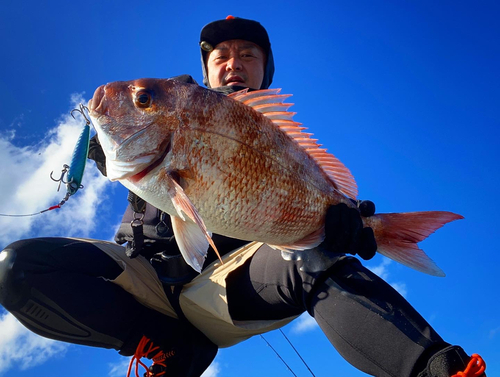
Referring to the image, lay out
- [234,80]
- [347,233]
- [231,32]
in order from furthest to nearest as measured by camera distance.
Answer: [231,32] → [234,80] → [347,233]

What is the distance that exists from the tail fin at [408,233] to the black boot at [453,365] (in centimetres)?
46

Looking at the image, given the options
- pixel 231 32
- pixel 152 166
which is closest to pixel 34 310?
pixel 152 166

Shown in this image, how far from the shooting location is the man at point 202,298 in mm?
1736

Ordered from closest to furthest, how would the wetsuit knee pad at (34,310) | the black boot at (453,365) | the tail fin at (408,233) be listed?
the black boot at (453,365)
the tail fin at (408,233)
the wetsuit knee pad at (34,310)

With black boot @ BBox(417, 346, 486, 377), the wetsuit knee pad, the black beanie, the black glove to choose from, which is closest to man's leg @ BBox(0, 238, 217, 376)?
the wetsuit knee pad

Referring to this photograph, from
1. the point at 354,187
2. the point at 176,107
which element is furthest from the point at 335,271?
the point at 176,107

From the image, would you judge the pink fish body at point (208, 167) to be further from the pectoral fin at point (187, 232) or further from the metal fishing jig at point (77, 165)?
the metal fishing jig at point (77, 165)

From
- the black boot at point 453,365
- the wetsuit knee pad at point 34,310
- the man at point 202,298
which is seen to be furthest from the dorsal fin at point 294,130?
the wetsuit knee pad at point 34,310

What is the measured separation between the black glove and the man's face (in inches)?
76.0

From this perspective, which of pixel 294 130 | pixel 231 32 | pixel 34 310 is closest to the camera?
pixel 294 130

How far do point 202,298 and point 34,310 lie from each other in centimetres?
110

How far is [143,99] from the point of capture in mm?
1878

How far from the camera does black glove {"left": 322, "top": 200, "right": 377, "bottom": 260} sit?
204 centimetres

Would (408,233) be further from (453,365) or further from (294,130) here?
(294,130)
